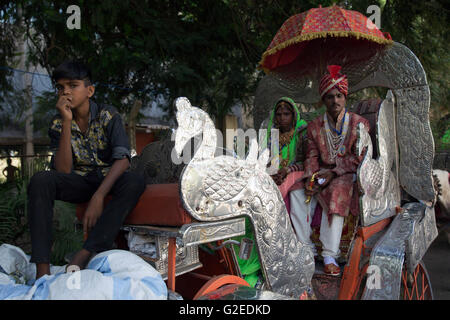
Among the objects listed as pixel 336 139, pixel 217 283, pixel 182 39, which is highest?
pixel 182 39

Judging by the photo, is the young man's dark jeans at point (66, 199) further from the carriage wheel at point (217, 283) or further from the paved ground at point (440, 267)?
the paved ground at point (440, 267)

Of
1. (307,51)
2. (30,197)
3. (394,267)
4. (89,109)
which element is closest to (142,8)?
(307,51)

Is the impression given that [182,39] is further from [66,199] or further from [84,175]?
[66,199]

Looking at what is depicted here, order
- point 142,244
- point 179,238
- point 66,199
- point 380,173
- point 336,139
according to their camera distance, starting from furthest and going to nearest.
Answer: point 336,139 < point 380,173 < point 66,199 < point 142,244 < point 179,238

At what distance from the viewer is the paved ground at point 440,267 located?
389cm

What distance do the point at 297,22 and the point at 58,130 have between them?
2273mm

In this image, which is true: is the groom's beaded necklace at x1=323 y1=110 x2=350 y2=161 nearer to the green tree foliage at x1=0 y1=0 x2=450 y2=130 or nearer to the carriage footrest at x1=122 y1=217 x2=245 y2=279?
the carriage footrest at x1=122 y1=217 x2=245 y2=279

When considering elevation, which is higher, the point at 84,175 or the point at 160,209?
the point at 84,175

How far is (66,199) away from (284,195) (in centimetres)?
167

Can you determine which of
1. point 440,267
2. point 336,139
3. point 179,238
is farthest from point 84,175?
point 440,267

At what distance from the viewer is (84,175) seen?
6.60 ft

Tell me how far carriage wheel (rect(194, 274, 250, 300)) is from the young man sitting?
0.48 meters

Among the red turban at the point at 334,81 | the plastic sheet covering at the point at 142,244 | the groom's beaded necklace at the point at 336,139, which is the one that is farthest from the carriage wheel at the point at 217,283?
the red turban at the point at 334,81
